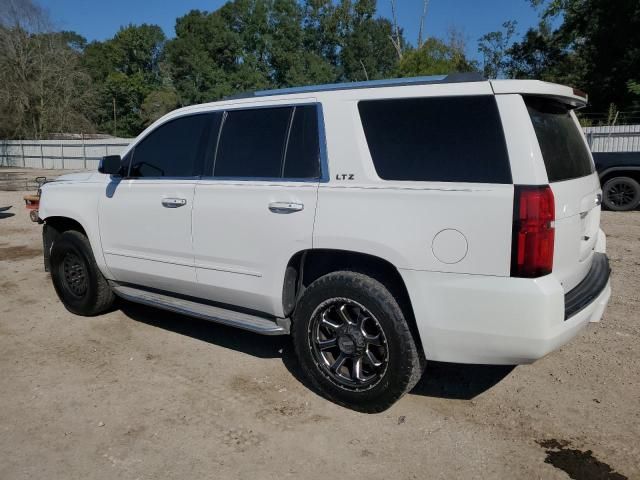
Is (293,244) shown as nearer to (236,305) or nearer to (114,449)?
(236,305)

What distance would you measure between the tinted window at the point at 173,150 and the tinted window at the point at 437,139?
1.50 metres

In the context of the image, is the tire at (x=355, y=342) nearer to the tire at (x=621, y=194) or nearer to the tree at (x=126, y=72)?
the tire at (x=621, y=194)

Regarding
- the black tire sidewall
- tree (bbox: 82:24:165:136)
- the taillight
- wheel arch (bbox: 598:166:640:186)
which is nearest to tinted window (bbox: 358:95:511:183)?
the taillight

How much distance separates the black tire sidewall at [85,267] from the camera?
499cm

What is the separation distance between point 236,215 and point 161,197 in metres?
0.85

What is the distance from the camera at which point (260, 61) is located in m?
70.1

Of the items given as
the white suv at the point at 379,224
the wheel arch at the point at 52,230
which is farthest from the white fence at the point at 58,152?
the white suv at the point at 379,224

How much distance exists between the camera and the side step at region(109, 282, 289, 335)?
149 inches

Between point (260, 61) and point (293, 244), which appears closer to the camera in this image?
point (293, 244)

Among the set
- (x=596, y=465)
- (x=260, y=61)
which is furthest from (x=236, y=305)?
(x=260, y=61)

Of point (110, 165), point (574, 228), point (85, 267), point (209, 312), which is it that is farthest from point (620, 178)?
point (85, 267)

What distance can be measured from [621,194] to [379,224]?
33.5 ft

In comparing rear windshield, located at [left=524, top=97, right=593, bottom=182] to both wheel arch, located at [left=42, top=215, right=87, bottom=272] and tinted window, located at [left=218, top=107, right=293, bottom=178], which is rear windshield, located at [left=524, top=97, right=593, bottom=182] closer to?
tinted window, located at [left=218, top=107, right=293, bottom=178]

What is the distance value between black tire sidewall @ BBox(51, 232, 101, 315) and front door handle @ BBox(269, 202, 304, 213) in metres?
2.23
